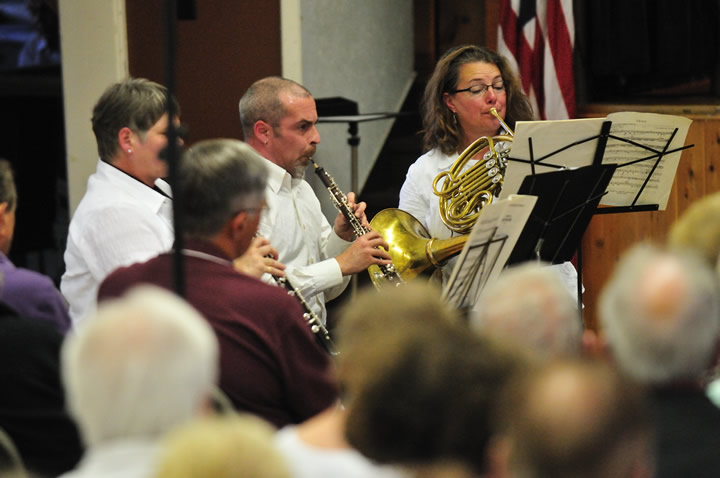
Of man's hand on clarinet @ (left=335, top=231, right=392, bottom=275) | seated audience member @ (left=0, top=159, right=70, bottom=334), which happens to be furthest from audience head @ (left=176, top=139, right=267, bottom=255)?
man's hand on clarinet @ (left=335, top=231, right=392, bottom=275)

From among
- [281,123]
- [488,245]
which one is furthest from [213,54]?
[488,245]

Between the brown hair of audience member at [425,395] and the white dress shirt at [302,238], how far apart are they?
5.93ft

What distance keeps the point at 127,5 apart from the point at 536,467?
4.23 m

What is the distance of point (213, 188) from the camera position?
221cm

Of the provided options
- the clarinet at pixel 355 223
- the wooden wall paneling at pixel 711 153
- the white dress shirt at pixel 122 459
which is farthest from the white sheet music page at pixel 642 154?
the white dress shirt at pixel 122 459

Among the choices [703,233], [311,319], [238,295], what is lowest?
[311,319]

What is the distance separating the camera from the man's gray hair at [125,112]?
2867mm

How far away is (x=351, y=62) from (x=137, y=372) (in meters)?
4.32

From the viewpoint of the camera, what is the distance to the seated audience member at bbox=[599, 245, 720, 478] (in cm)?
155

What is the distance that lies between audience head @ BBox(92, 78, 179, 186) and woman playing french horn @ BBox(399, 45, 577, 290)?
1.12 metres

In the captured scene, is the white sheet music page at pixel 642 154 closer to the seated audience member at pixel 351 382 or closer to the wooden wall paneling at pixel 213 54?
the seated audience member at pixel 351 382

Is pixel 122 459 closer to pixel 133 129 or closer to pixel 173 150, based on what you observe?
pixel 173 150

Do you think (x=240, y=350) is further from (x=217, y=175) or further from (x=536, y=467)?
(x=536, y=467)

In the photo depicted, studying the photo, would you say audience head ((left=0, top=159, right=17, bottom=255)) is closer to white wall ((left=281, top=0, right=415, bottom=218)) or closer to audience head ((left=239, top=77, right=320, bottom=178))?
audience head ((left=239, top=77, right=320, bottom=178))
